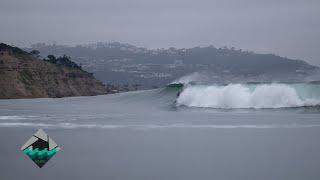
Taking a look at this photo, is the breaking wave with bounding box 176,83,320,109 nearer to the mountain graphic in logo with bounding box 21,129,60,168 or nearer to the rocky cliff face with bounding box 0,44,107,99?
the mountain graphic in logo with bounding box 21,129,60,168

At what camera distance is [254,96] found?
3928 cm

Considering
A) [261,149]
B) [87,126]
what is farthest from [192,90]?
[261,149]

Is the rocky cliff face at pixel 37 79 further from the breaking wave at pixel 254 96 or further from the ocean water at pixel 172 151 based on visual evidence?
the ocean water at pixel 172 151

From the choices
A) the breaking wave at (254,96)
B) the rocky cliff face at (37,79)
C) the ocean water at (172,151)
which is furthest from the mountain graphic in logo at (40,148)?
the rocky cliff face at (37,79)

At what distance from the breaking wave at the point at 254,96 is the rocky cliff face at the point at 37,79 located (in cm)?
5525

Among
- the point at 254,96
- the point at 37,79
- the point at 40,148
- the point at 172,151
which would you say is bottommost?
the point at 37,79

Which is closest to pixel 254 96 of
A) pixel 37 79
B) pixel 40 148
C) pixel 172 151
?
pixel 172 151

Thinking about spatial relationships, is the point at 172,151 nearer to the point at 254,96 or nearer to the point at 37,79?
the point at 254,96

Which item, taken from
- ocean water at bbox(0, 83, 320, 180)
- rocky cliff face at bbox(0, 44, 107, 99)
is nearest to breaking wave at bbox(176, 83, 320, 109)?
ocean water at bbox(0, 83, 320, 180)

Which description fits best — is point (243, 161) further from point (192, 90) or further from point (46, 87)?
point (46, 87)

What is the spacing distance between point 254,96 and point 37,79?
232 feet

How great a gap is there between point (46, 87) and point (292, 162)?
95.3 metres

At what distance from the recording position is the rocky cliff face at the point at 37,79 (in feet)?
310

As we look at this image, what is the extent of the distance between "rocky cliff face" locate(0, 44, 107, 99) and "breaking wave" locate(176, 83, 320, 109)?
55.2m
